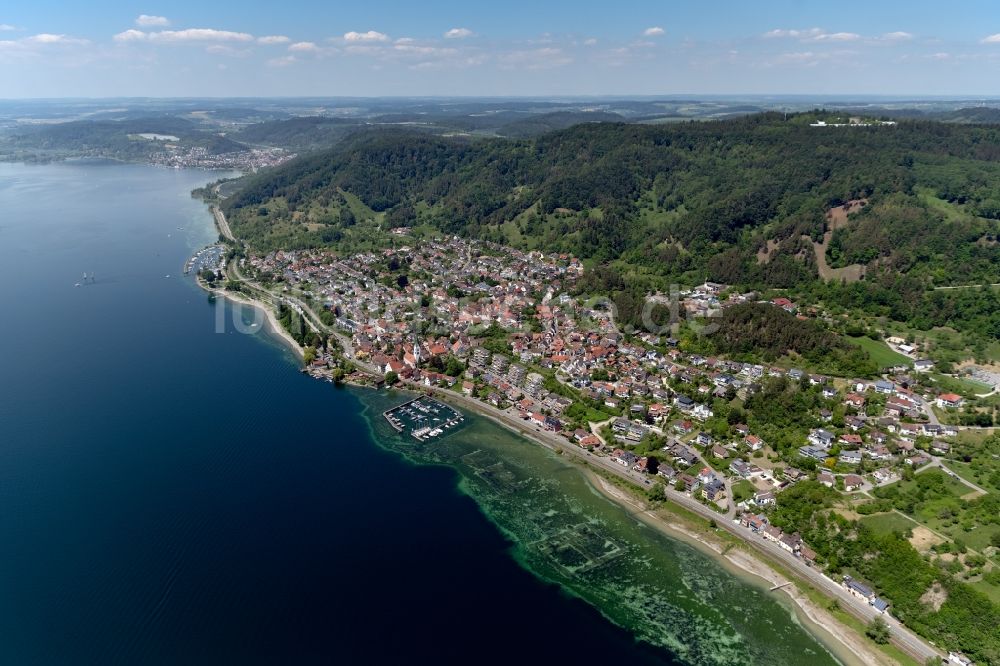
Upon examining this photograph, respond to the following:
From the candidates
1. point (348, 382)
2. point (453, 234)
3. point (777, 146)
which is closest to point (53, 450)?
point (348, 382)

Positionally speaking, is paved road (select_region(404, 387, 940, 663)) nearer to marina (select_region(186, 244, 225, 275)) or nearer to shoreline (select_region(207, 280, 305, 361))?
shoreline (select_region(207, 280, 305, 361))

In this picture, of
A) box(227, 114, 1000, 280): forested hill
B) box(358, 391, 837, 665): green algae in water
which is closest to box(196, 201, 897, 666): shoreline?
box(358, 391, 837, 665): green algae in water

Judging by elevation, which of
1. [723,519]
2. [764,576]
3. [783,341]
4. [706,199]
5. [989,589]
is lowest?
[764,576]

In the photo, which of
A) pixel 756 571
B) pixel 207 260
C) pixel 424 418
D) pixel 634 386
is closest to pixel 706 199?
pixel 634 386

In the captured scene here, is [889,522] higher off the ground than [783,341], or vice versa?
[783,341]

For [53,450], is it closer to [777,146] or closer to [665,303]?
[665,303]

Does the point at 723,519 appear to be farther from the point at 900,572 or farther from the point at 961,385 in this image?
the point at 961,385
